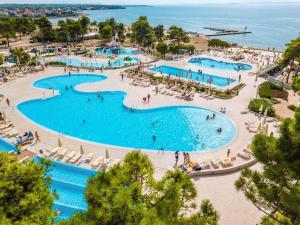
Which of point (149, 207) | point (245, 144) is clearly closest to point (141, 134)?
point (245, 144)

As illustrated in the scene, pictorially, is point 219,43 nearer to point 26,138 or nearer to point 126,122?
point 126,122

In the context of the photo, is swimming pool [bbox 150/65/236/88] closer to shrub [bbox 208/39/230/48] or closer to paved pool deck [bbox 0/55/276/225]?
paved pool deck [bbox 0/55/276/225]

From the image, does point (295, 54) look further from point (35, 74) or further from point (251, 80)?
point (35, 74)

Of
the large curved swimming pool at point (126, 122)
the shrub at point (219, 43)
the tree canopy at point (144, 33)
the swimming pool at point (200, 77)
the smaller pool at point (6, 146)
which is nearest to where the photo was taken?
the smaller pool at point (6, 146)

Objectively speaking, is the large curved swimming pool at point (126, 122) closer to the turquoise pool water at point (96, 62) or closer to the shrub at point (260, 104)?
the shrub at point (260, 104)

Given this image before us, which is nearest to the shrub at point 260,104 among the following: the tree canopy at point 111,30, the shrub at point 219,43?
the shrub at point 219,43

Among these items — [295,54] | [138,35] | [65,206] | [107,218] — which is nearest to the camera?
[107,218]
